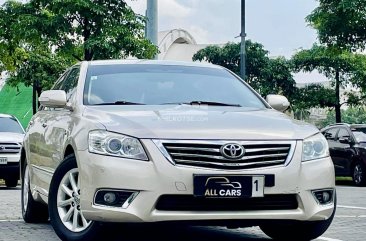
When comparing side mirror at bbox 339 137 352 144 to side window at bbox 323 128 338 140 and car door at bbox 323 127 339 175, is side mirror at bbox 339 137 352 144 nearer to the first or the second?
car door at bbox 323 127 339 175

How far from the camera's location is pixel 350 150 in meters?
20.0

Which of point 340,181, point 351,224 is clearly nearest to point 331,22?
point 340,181

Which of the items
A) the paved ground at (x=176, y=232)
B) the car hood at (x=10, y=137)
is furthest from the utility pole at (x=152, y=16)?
the paved ground at (x=176, y=232)

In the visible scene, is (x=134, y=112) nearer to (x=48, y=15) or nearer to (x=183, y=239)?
(x=183, y=239)

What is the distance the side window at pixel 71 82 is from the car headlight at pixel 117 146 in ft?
5.18

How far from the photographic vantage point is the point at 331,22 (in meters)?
22.8

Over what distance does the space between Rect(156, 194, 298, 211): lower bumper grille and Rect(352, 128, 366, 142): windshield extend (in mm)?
14335

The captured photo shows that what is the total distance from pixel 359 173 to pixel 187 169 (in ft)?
46.9

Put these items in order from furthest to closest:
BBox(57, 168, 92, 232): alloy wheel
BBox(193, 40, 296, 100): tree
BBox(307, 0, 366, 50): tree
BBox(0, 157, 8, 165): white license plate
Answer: BBox(193, 40, 296, 100): tree < BBox(307, 0, 366, 50): tree < BBox(0, 157, 8, 165): white license plate < BBox(57, 168, 92, 232): alloy wheel

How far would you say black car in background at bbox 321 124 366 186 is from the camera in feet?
63.8

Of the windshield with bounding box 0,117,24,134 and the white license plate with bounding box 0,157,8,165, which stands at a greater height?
the windshield with bounding box 0,117,24,134

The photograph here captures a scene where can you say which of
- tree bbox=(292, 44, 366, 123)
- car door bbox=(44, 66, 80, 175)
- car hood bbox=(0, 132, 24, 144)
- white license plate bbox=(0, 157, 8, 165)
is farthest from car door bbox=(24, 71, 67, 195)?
tree bbox=(292, 44, 366, 123)

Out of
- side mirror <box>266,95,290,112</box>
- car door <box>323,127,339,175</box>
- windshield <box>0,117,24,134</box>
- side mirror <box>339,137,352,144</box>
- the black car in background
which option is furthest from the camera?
car door <box>323,127,339,175</box>

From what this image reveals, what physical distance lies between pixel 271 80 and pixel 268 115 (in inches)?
1361
